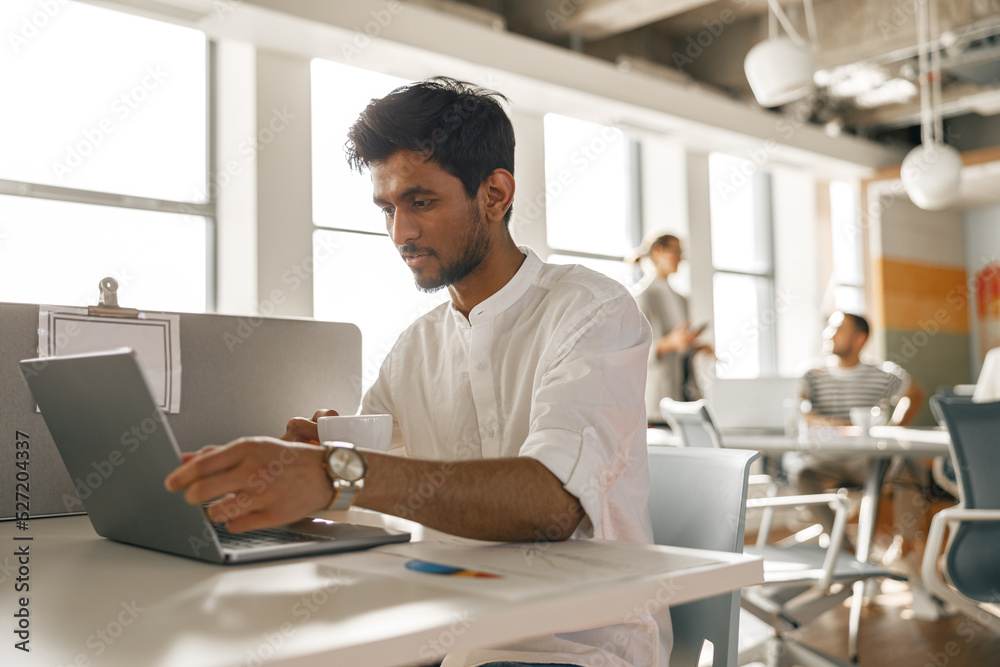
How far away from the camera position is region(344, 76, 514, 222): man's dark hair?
1330 mm

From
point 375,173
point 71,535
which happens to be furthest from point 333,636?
point 375,173

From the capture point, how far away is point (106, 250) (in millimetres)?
3992

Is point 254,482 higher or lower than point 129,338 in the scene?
lower

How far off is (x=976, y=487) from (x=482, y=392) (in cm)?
145

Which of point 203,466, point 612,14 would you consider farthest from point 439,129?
point 612,14

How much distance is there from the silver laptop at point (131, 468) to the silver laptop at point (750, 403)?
2.90 meters

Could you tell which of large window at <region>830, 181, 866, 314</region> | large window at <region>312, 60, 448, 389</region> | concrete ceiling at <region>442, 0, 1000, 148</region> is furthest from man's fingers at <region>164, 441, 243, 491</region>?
large window at <region>830, 181, 866, 314</region>

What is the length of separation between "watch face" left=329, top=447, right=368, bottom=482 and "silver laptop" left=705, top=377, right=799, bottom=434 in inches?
119

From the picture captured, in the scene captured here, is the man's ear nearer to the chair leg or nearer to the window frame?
the chair leg

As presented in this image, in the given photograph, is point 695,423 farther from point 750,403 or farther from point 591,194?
point 591,194

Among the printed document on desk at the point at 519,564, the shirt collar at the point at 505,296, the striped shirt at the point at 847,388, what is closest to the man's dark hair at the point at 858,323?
the striped shirt at the point at 847,388

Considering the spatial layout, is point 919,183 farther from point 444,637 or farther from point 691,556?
point 444,637

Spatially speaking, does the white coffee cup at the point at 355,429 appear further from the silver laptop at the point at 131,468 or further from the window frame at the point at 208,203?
the window frame at the point at 208,203

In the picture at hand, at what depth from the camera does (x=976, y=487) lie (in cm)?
Answer: 213
